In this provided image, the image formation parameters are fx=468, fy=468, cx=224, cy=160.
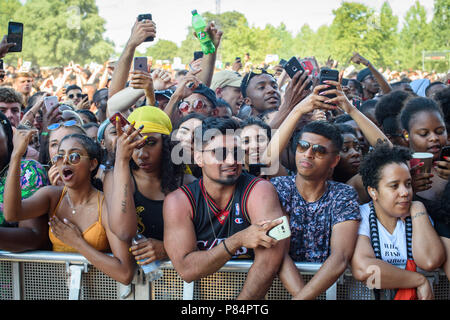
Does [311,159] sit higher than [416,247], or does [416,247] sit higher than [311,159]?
[311,159]

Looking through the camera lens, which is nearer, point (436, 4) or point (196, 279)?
point (196, 279)

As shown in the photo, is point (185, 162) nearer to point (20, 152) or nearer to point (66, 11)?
point (20, 152)

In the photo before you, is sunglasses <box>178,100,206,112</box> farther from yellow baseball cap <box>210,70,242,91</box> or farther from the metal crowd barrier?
the metal crowd barrier

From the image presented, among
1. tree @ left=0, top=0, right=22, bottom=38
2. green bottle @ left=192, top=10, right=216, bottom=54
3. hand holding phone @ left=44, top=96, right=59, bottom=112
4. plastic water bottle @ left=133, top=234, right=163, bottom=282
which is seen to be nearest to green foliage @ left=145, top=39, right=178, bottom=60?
tree @ left=0, top=0, right=22, bottom=38

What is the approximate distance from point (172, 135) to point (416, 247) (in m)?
2.08

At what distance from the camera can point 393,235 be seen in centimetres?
299

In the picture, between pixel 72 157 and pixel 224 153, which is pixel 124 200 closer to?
pixel 72 157

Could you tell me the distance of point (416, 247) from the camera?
282cm

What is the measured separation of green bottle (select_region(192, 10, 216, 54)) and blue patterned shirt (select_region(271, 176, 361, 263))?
2.41m

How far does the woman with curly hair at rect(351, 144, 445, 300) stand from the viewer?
8.90ft

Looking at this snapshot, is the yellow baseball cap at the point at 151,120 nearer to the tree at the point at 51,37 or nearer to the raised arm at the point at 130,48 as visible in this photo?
the raised arm at the point at 130,48

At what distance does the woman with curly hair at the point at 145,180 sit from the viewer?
292 centimetres

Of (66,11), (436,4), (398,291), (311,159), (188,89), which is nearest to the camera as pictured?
(398,291)

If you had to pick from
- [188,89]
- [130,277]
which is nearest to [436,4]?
[188,89]
